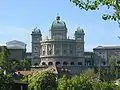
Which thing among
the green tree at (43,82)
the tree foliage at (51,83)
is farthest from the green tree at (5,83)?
the green tree at (43,82)

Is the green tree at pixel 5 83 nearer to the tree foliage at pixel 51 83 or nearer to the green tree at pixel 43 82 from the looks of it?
the tree foliage at pixel 51 83

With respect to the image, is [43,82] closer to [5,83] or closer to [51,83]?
[51,83]

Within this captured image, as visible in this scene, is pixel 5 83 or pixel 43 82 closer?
pixel 5 83

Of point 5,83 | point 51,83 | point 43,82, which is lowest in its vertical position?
point 51,83

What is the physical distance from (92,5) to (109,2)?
72 centimetres

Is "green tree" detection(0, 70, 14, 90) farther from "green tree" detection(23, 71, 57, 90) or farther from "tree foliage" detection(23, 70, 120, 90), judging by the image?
"green tree" detection(23, 71, 57, 90)

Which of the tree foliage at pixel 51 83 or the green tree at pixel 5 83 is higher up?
the green tree at pixel 5 83

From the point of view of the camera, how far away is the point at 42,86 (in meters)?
77.1

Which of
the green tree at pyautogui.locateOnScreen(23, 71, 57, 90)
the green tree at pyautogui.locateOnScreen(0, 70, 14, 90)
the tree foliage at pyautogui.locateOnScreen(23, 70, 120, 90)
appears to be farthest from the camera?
the tree foliage at pyautogui.locateOnScreen(23, 70, 120, 90)

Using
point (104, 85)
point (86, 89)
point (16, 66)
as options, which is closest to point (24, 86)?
point (86, 89)

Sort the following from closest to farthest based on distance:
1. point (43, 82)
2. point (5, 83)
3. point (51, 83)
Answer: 1. point (5, 83)
2. point (43, 82)
3. point (51, 83)

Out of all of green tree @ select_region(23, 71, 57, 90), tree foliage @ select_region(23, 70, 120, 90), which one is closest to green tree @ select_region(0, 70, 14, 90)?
tree foliage @ select_region(23, 70, 120, 90)

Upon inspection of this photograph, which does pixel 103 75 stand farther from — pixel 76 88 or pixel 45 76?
pixel 45 76

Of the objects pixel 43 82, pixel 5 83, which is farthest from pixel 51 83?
pixel 5 83
